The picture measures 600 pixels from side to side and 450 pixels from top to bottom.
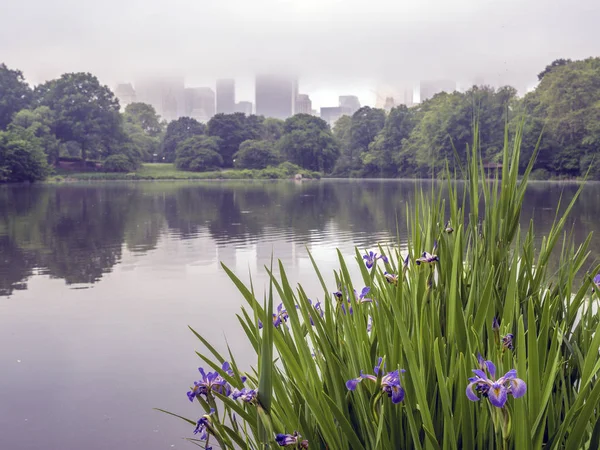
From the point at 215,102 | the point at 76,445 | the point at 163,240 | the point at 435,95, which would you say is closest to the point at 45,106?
the point at 435,95

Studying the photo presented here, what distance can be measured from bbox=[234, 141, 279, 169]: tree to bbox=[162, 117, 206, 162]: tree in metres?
11.9

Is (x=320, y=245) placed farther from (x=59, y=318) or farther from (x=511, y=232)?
(x=511, y=232)

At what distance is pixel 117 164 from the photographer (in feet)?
190

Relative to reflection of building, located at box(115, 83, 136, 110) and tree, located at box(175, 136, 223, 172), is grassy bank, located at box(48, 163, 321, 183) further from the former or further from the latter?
reflection of building, located at box(115, 83, 136, 110)

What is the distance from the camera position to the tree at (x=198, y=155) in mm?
65188

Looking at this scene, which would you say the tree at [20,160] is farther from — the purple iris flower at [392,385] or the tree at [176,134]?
the purple iris flower at [392,385]

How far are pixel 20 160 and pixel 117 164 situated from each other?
17.9 m

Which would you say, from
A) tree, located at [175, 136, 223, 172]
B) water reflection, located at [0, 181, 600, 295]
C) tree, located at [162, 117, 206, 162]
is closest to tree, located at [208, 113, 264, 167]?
tree, located at [175, 136, 223, 172]

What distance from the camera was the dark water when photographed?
132 inches

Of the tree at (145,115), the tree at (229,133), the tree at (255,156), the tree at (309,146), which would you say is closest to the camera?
the tree at (255,156)

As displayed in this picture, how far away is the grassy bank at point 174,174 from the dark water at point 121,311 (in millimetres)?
40644

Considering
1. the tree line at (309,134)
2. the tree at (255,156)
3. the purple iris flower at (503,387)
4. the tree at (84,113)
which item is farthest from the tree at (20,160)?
the purple iris flower at (503,387)

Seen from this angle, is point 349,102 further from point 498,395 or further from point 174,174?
point 498,395

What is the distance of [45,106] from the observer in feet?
194
